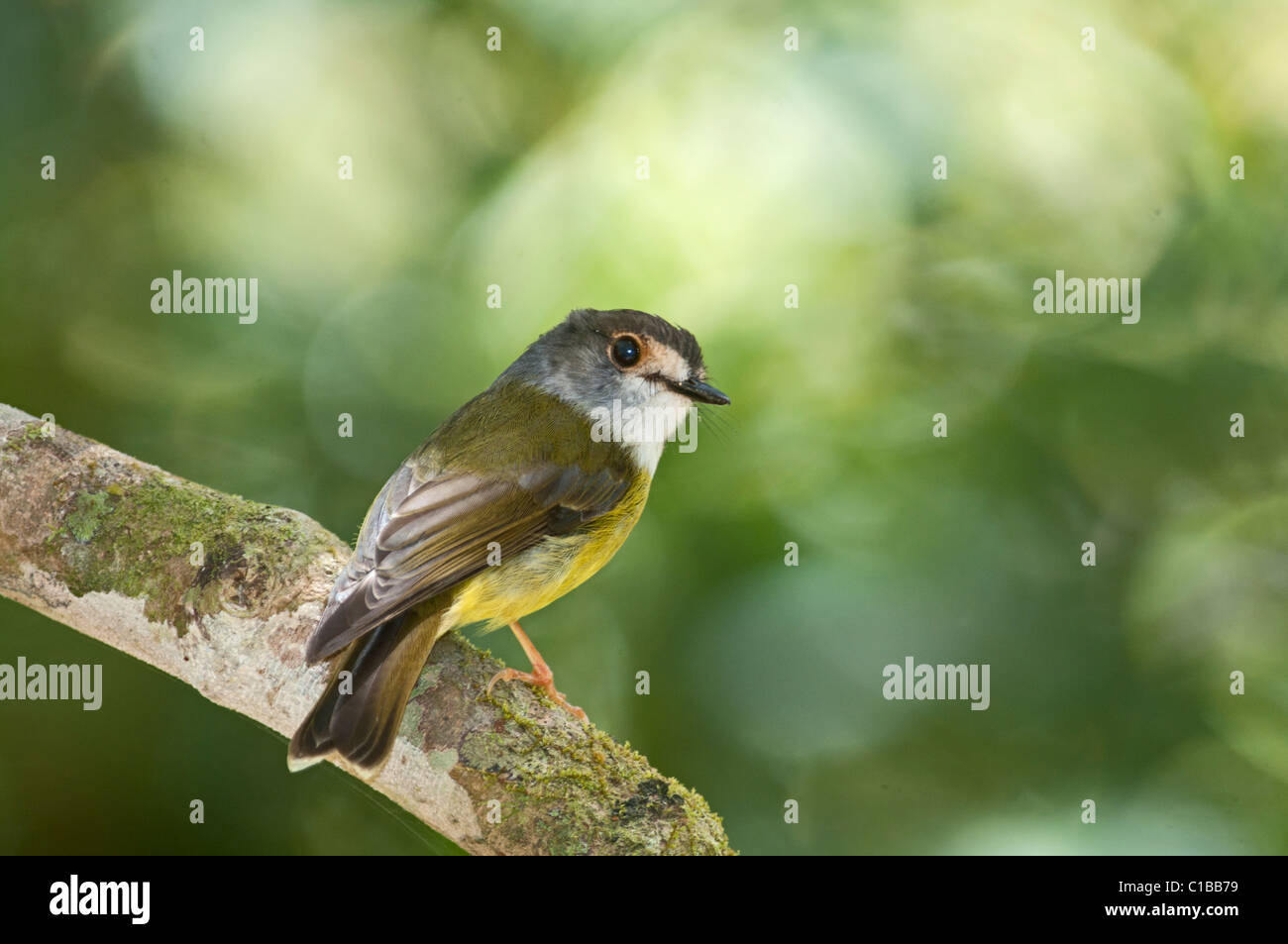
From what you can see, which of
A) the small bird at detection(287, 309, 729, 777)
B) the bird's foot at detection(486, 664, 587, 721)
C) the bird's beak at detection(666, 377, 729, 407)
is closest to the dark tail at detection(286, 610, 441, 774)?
the small bird at detection(287, 309, 729, 777)

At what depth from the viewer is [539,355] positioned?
3.33 meters

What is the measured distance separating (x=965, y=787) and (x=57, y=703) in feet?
9.53

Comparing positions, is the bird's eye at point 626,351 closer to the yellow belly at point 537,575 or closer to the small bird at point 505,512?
the small bird at point 505,512

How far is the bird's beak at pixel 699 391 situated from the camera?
10.3ft

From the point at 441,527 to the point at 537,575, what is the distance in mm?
333

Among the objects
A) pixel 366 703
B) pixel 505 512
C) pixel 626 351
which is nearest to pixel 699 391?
pixel 626 351

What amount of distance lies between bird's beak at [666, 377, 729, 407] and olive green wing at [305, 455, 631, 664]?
11.7 inches

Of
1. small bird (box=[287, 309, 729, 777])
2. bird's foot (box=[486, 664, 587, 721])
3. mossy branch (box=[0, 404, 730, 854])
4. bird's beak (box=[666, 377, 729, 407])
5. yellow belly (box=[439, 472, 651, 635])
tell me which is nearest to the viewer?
mossy branch (box=[0, 404, 730, 854])

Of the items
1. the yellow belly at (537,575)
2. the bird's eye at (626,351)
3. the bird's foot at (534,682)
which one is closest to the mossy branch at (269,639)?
the bird's foot at (534,682)

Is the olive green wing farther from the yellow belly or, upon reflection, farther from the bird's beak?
the bird's beak

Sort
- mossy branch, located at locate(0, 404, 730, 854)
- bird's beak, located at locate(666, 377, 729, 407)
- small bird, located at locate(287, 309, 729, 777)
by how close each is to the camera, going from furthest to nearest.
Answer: bird's beak, located at locate(666, 377, 729, 407)
small bird, located at locate(287, 309, 729, 777)
mossy branch, located at locate(0, 404, 730, 854)

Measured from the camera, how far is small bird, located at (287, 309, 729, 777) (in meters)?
2.35

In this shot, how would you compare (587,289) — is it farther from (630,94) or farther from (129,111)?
(129,111)

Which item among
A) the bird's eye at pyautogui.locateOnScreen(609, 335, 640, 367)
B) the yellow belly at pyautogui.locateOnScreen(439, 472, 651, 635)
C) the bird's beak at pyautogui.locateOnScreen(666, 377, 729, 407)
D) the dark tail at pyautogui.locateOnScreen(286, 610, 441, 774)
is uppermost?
the bird's eye at pyautogui.locateOnScreen(609, 335, 640, 367)
